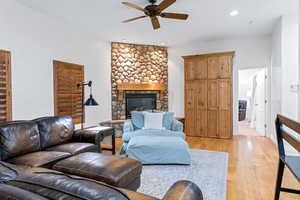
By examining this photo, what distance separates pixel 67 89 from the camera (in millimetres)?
4211

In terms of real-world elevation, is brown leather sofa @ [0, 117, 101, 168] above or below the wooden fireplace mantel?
below

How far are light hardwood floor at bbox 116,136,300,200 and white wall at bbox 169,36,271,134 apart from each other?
1101 mm

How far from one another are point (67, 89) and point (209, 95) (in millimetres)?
3669

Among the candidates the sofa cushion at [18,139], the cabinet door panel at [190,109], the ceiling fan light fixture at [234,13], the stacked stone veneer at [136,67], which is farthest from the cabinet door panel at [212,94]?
the sofa cushion at [18,139]

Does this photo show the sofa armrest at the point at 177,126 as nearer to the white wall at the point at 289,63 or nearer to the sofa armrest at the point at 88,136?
the sofa armrest at the point at 88,136

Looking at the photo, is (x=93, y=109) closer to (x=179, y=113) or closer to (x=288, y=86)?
(x=179, y=113)

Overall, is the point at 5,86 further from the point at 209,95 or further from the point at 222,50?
the point at 222,50

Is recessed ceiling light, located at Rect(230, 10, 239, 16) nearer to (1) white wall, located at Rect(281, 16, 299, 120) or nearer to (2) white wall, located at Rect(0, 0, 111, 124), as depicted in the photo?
(1) white wall, located at Rect(281, 16, 299, 120)

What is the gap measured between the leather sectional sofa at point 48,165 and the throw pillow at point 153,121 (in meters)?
1.14

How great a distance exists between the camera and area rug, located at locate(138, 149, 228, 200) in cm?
228

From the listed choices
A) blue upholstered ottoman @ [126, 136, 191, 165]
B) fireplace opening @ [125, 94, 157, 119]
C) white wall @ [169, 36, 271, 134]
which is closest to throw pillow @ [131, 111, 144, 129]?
blue upholstered ottoman @ [126, 136, 191, 165]

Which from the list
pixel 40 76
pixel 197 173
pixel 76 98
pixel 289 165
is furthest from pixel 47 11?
pixel 289 165

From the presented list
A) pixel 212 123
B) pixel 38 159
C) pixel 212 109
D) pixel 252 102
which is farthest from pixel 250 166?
pixel 252 102

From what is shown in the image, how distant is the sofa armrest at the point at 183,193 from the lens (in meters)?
0.92
